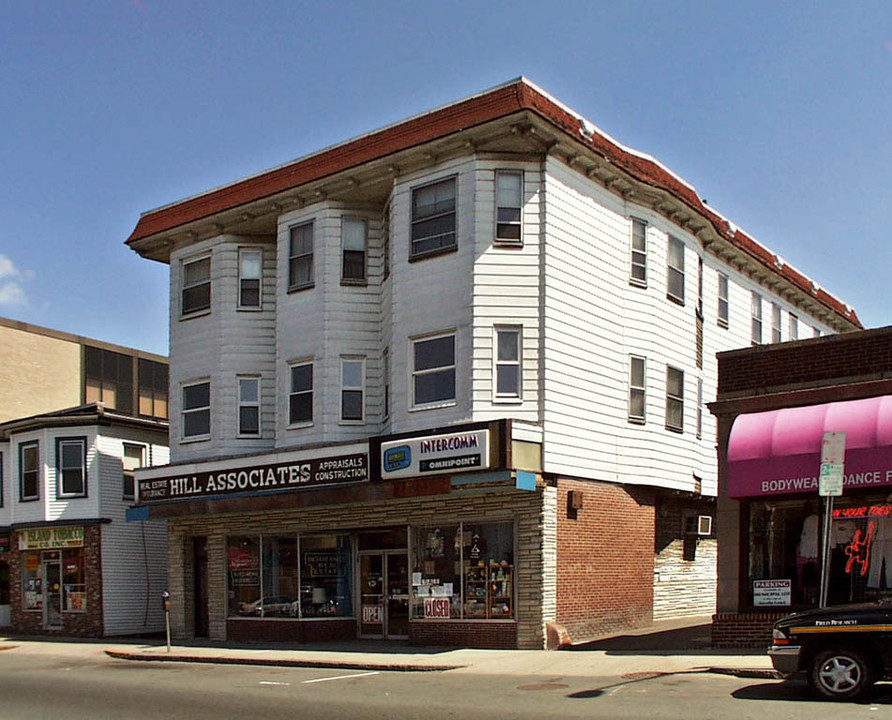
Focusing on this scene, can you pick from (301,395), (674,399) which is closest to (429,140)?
(301,395)

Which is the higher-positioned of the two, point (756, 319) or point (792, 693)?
point (756, 319)

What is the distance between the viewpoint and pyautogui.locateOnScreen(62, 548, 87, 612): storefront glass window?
100 ft

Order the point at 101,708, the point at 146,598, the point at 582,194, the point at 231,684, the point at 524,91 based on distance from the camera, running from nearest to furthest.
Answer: the point at 101,708, the point at 231,684, the point at 524,91, the point at 582,194, the point at 146,598

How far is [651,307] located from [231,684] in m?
12.9

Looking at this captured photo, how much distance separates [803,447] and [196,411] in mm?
15621

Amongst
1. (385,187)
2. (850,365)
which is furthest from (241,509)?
(850,365)

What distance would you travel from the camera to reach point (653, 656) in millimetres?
18078

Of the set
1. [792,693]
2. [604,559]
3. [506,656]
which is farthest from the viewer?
[604,559]

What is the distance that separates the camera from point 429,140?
73.9ft

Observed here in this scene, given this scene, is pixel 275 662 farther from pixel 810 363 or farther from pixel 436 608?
pixel 810 363

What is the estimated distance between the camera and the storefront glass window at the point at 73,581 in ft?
100

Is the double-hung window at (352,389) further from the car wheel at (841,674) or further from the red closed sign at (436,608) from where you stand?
the car wheel at (841,674)

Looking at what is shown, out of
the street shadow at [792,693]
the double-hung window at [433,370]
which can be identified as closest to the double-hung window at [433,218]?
the double-hung window at [433,370]

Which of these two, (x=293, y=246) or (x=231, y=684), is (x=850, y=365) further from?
(x=293, y=246)
